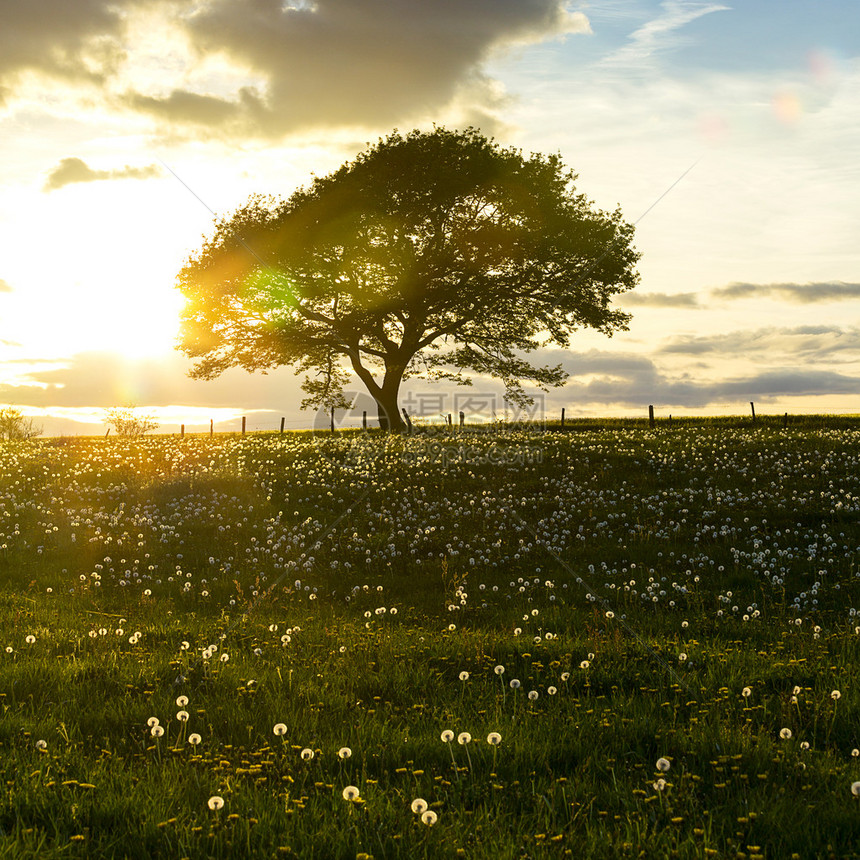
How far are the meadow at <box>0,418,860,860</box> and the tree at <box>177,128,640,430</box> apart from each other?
2057 centimetres

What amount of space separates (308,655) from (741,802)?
Answer: 5225mm

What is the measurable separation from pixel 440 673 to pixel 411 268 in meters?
32.2

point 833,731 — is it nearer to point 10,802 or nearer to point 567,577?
point 10,802

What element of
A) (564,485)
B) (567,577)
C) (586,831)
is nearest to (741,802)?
(586,831)

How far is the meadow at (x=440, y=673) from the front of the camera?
489cm

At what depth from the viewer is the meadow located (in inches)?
193

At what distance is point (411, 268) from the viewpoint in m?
38.4

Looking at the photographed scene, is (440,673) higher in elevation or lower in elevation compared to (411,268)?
lower

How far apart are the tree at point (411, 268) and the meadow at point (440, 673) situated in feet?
67.5

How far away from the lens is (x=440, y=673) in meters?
8.13

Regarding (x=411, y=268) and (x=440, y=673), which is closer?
(x=440, y=673)

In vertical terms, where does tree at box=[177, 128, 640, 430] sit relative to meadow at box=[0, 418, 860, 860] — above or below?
above

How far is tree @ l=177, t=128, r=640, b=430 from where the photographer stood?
38.0m

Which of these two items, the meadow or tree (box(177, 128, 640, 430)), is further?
tree (box(177, 128, 640, 430))
